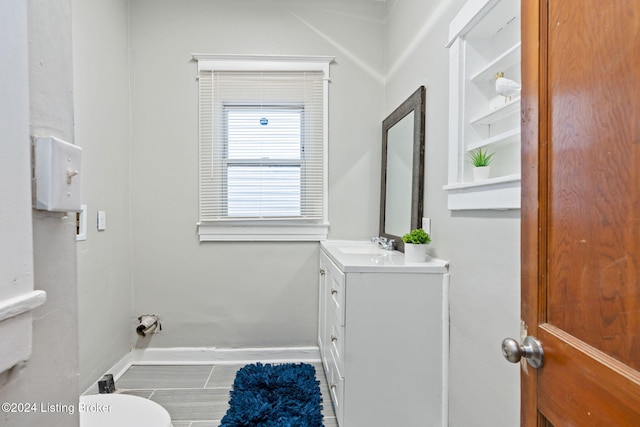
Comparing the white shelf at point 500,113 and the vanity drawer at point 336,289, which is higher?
the white shelf at point 500,113

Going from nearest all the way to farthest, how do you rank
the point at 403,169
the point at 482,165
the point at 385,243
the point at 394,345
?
the point at 482,165, the point at 394,345, the point at 403,169, the point at 385,243

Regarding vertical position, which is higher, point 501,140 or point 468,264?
point 501,140

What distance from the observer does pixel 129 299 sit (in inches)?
97.5

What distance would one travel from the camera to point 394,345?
1520 millimetres

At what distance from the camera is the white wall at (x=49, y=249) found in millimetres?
432

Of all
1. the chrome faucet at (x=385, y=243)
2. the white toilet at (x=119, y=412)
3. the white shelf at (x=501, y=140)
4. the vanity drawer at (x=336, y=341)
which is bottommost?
the white toilet at (x=119, y=412)

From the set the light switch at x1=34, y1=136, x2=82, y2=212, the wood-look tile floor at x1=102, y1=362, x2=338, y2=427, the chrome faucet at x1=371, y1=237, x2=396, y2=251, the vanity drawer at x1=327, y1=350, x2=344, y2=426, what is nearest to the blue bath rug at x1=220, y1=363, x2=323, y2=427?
the wood-look tile floor at x1=102, y1=362, x2=338, y2=427

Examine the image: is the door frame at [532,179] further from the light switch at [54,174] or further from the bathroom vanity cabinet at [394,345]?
the light switch at [54,174]

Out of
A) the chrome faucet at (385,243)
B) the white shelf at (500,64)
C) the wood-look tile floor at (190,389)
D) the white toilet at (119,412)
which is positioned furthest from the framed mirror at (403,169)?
the white toilet at (119,412)

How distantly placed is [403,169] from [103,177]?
6.48ft

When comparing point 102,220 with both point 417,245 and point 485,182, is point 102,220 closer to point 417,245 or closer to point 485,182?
point 417,245

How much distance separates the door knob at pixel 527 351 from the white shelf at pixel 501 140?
2.23 feet

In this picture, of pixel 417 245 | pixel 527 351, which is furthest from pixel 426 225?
pixel 527 351

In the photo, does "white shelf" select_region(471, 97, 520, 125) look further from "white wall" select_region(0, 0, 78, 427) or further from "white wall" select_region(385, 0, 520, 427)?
"white wall" select_region(0, 0, 78, 427)
